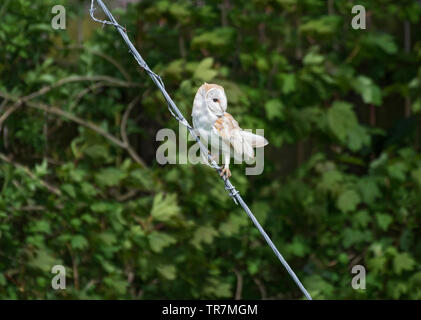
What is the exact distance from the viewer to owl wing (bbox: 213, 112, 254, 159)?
83 cm

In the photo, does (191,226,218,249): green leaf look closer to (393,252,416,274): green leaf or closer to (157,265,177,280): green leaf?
(157,265,177,280): green leaf

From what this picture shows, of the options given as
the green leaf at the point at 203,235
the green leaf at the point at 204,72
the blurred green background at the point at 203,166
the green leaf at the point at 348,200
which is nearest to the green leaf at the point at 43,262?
the blurred green background at the point at 203,166

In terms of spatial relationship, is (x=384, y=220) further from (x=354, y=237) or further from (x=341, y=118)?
(x=341, y=118)

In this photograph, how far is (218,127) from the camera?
0.82 m

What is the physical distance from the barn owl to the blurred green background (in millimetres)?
1221

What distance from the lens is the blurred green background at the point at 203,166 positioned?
211 centimetres

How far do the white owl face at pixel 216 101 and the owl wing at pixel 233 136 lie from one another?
0.02m

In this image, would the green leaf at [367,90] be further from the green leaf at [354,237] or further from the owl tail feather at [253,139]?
the owl tail feather at [253,139]

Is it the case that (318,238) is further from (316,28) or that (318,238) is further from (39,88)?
(39,88)

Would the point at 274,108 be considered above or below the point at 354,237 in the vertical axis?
above

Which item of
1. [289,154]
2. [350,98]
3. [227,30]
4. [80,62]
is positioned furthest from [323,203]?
[80,62]

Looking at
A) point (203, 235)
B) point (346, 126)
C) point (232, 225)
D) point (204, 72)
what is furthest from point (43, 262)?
point (346, 126)

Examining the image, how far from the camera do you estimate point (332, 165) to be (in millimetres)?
2344

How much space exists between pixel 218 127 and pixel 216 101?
1.6 inches
